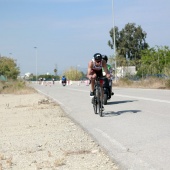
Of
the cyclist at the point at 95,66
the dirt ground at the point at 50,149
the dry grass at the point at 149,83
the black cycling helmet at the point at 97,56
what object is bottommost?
the dirt ground at the point at 50,149

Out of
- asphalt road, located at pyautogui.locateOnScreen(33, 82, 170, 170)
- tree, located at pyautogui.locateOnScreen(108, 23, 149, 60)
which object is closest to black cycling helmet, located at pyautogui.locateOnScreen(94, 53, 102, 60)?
asphalt road, located at pyautogui.locateOnScreen(33, 82, 170, 170)

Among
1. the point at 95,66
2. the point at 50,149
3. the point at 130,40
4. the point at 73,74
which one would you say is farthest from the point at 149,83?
the point at 73,74

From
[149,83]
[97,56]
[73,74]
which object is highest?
[97,56]

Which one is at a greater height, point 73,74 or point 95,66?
point 73,74

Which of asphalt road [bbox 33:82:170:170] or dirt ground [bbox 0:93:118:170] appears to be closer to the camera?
asphalt road [bbox 33:82:170:170]

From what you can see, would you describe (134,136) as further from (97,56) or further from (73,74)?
(73,74)

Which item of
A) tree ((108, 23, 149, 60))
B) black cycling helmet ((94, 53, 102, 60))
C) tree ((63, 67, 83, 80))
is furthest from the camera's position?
tree ((63, 67, 83, 80))

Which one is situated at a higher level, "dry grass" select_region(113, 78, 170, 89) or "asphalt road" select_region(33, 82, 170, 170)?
"dry grass" select_region(113, 78, 170, 89)

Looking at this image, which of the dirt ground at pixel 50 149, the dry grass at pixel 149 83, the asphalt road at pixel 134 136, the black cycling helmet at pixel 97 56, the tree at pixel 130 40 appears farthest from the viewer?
the tree at pixel 130 40

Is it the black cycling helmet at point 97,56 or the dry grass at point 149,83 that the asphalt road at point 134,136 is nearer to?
the black cycling helmet at point 97,56

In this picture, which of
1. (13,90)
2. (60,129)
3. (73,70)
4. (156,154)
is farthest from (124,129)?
(73,70)

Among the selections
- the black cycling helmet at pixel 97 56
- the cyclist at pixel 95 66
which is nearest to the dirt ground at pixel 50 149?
the cyclist at pixel 95 66

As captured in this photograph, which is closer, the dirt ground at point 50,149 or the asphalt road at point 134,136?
the asphalt road at point 134,136

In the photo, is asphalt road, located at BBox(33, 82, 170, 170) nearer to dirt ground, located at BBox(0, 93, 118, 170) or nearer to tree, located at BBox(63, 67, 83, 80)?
dirt ground, located at BBox(0, 93, 118, 170)
